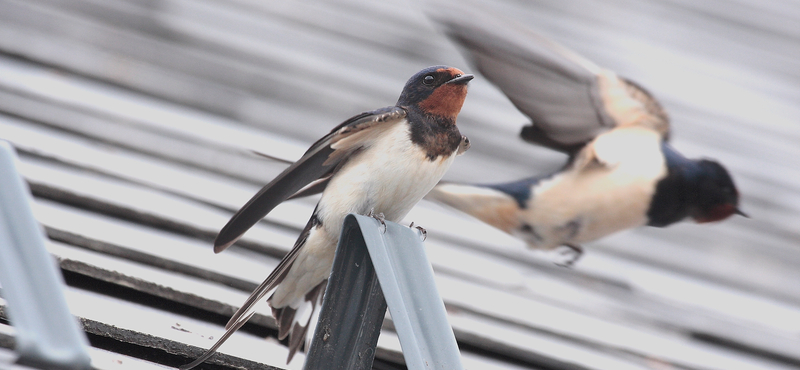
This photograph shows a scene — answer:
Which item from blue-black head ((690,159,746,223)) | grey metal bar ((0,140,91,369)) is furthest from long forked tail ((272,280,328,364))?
blue-black head ((690,159,746,223))

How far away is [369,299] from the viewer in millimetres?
871

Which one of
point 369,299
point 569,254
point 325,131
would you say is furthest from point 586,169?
point 369,299

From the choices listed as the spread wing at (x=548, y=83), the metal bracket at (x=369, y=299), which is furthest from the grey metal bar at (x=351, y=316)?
the spread wing at (x=548, y=83)

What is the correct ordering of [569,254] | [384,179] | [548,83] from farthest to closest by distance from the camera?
[569,254] → [548,83] → [384,179]

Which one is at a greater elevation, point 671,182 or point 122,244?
point 671,182

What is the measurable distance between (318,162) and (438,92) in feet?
0.86

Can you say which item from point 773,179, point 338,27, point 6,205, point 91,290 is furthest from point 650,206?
point 6,205

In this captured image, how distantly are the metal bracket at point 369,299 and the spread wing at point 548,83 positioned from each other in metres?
1.31

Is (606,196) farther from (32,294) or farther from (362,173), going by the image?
(32,294)

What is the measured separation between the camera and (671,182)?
246 centimetres

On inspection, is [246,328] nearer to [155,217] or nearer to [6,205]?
[155,217]

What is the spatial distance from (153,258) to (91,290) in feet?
0.59

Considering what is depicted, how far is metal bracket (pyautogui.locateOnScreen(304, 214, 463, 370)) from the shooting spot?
82 centimetres

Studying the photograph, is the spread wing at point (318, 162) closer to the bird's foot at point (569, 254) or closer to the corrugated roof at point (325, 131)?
the corrugated roof at point (325, 131)
